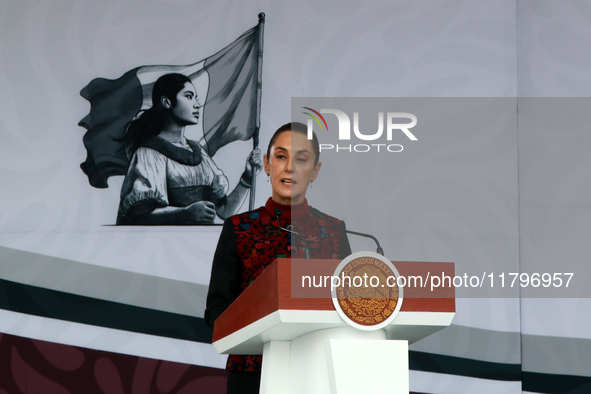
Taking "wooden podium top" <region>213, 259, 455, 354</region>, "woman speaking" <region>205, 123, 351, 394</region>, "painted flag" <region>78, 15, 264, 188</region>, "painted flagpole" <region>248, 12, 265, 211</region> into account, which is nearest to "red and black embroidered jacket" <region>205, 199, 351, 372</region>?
"woman speaking" <region>205, 123, 351, 394</region>

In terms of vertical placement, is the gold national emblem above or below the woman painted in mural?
below

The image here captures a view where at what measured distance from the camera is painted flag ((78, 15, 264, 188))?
9.83 feet

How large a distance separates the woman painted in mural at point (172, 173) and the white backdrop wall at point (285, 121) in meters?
0.07

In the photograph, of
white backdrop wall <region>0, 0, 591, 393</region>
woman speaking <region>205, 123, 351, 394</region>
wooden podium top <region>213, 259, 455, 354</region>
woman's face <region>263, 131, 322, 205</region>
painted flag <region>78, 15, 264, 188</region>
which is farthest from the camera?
painted flag <region>78, 15, 264, 188</region>

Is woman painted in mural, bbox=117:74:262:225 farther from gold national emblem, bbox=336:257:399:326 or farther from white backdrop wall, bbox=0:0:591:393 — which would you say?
gold national emblem, bbox=336:257:399:326

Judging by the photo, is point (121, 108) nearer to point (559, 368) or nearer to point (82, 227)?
point (82, 227)

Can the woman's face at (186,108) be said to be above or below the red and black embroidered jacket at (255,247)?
above

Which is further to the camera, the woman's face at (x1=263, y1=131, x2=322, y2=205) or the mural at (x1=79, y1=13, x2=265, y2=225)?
the mural at (x1=79, y1=13, x2=265, y2=225)

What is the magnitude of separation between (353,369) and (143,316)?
87.4 inches

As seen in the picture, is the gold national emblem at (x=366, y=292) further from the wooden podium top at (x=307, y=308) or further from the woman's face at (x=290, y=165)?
the woman's face at (x=290, y=165)

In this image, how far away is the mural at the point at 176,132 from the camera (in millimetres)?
2953

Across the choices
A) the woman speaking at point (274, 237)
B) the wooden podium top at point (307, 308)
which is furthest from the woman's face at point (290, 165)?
the wooden podium top at point (307, 308)

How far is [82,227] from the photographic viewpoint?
9.63 feet

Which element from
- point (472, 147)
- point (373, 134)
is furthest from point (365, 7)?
point (472, 147)
